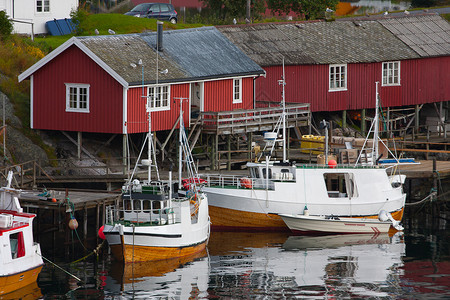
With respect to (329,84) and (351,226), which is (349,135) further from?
(351,226)

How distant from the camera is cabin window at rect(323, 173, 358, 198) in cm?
4656

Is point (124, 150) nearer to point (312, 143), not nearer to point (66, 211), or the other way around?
point (66, 211)

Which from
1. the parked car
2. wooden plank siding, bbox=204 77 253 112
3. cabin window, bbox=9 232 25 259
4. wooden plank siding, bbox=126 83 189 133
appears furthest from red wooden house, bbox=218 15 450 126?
cabin window, bbox=9 232 25 259

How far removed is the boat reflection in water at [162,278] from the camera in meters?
35.5

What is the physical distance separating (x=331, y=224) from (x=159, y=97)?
10.9 meters

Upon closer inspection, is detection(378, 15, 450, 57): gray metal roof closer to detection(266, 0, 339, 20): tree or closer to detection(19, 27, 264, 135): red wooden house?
detection(266, 0, 339, 20): tree

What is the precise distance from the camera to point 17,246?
35812 mm

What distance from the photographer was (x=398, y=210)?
157 ft

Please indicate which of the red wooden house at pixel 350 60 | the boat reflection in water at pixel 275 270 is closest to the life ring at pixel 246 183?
the boat reflection in water at pixel 275 270

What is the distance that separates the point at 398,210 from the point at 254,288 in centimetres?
1383

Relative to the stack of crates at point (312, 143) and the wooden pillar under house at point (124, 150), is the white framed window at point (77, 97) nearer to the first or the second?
the wooden pillar under house at point (124, 150)

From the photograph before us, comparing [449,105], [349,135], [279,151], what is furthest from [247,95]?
[449,105]

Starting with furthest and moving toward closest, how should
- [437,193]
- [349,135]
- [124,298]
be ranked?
[349,135]
[437,193]
[124,298]

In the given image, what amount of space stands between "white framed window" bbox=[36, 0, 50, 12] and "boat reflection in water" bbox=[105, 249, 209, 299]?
2909 centimetres
